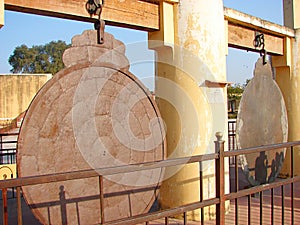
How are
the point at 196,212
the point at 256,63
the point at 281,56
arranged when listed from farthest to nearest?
the point at 281,56 < the point at 256,63 < the point at 196,212

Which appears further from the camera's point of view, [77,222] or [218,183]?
[77,222]

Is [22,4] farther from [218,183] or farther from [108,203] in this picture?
[218,183]

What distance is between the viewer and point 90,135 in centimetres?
286

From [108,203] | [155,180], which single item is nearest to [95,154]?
[108,203]

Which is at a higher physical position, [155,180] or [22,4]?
[22,4]

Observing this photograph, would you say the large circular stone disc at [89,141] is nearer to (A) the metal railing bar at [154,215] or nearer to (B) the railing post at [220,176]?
(A) the metal railing bar at [154,215]

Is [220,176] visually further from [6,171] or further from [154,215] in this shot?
[6,171]

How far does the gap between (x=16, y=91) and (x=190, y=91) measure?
1337cm

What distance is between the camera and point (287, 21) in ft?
20.4

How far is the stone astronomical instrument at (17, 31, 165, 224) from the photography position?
251 cm

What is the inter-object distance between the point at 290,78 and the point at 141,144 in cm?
380

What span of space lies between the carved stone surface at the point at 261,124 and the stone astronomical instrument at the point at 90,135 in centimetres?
189

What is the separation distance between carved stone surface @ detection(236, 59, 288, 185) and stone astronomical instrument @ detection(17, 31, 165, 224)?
1886 millimetres

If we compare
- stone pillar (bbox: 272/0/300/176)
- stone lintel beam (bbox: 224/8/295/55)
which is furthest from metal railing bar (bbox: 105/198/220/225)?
stone pillar (bbox: 272/0/300/176)
